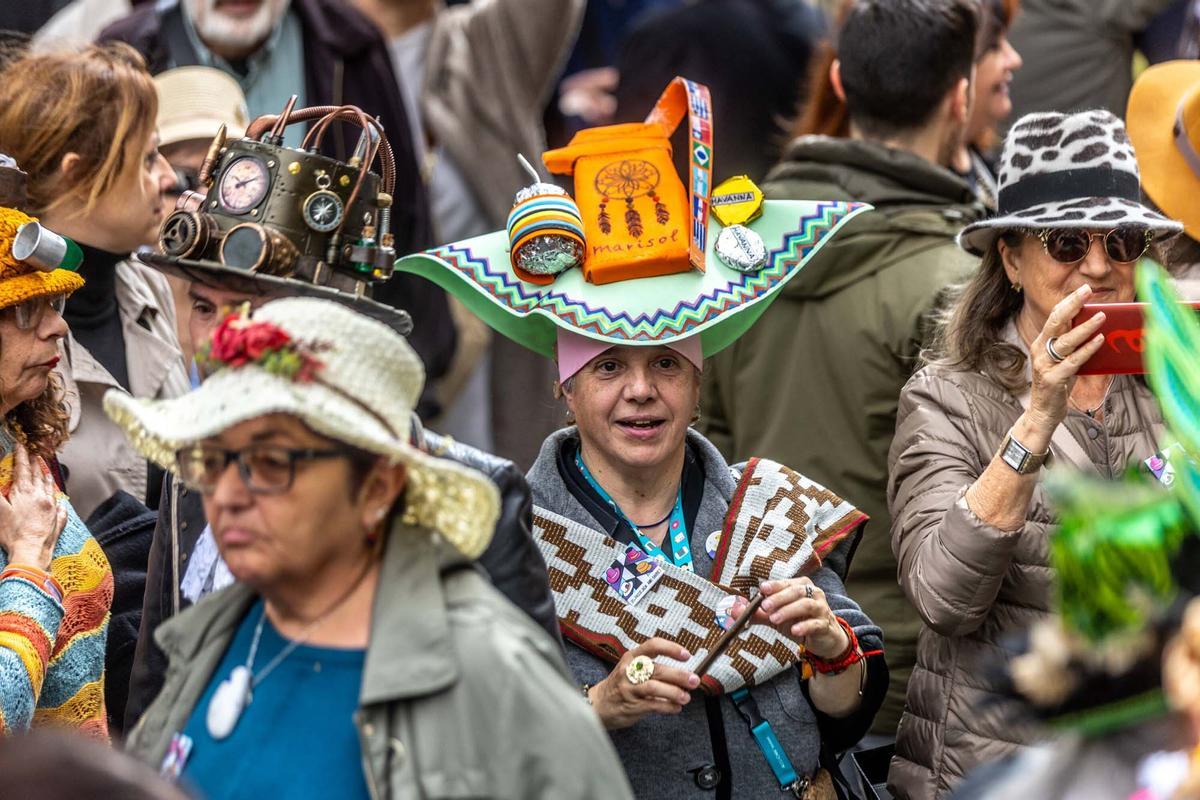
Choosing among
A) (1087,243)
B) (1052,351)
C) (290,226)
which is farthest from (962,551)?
(290,226)

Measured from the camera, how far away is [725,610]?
3764 millimetres

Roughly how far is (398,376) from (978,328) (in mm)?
1685

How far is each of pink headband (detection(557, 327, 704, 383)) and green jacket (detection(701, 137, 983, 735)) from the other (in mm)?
962

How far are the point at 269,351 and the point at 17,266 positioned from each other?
1253mm

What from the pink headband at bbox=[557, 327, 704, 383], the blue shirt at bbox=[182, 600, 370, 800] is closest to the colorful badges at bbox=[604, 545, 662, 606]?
the pink headband at bbox=[557, 327, 704, 383]

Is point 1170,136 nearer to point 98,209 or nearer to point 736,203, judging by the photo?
point 736,203

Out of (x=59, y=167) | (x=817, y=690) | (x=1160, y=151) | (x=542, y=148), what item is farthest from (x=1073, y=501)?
(x=542, y=148)

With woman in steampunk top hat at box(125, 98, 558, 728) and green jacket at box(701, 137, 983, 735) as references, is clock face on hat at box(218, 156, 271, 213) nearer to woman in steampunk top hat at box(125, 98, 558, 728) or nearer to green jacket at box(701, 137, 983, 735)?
woman in steampunk top hat at box(125, 98, 558, 728)

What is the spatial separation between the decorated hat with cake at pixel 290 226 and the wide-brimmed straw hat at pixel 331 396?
0.61 metres

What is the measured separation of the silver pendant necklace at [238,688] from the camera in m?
2.82

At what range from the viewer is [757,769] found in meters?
3.70

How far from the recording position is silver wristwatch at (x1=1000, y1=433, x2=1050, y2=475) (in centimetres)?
364

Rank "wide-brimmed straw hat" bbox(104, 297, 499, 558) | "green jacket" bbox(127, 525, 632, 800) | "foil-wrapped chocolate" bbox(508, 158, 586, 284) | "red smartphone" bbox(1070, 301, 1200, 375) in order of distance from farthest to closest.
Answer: "foil-wrapped chocolate" bbox(508, 158, 586, 284) → "red smartphone" bbox(1070, 301, 1200, 375) → "wide-brimmed straw hat" bbox(104, 297, 499, 558) → "green jacket" bbox(127, 525, 632, 800)

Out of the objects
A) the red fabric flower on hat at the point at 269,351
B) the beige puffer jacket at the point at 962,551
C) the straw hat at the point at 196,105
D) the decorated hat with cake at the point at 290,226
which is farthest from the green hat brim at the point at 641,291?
the straw hat at the point at 196,105
